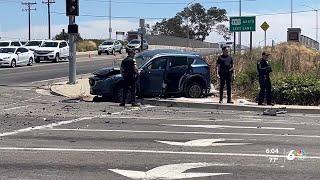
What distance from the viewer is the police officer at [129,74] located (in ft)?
58.1

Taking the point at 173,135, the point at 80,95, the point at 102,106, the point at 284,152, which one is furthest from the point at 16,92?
the point at 284,152

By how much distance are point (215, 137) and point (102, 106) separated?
7277 millimetres

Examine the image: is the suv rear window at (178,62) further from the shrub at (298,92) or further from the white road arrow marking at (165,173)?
the white road arrow marking at (165,173)

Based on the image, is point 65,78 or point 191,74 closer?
point 191,74

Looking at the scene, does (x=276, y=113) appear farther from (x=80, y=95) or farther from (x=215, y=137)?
(x=80, y=95)

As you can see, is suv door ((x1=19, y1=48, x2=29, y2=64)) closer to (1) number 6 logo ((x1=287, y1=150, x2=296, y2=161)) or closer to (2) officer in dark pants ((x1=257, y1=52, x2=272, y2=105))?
(2) officer in dark pants ((x1=257, y1=52, x2=272, y2=105))

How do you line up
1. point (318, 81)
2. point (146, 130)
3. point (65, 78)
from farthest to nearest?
point (65, 78) < point (318, 81) < point (146, 130)

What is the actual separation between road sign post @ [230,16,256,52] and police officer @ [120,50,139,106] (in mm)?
10538

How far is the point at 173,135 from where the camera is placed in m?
11.5

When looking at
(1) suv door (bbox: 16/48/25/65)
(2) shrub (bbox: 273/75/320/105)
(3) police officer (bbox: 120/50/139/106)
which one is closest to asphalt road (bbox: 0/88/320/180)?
(3) police officer (bbox: 120/50/139/106)

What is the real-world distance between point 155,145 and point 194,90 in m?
10.1

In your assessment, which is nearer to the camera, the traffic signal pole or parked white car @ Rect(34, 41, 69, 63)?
the traffic signal pole

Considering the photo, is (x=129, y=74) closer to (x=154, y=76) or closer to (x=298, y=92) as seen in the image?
(x=154, y=76)

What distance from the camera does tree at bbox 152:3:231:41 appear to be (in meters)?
125
